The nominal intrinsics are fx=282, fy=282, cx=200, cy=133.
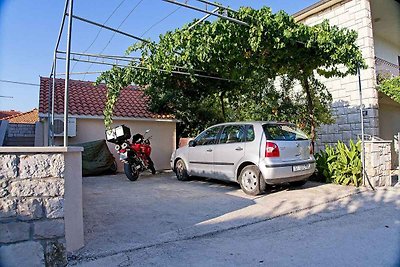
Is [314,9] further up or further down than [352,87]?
further up

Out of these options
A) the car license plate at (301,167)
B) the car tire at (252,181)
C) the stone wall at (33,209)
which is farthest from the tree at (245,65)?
the stone wall at (33,209)

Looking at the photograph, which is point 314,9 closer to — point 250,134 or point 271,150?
Result: point 250,134

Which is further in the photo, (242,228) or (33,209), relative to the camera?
(242,228)

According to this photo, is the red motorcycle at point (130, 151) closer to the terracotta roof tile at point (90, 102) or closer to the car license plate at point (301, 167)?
the terracotta roof tile at point (90, 102)

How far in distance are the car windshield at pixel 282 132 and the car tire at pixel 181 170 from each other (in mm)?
3085

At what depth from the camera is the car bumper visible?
18.7ft

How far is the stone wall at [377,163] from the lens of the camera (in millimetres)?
6625

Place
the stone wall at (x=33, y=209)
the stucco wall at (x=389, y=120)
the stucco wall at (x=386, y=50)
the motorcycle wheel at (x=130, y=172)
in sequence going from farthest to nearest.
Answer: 1. the stucco wall at (x=386, y=50)
2. the stucco wall at (x=389, y=120)
3. the motorcycle wheel at (x=130, y=172)
4. the stone wall at (x=33, y=209)

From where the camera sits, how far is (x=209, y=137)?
7504mm

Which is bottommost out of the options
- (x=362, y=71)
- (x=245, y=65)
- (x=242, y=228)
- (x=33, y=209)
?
(x=242, y=228)

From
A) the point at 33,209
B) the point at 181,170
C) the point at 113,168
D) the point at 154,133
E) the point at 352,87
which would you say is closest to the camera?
the point at 33,209

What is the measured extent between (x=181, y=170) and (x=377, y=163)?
5.08m

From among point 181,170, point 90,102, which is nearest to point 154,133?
point 90,102

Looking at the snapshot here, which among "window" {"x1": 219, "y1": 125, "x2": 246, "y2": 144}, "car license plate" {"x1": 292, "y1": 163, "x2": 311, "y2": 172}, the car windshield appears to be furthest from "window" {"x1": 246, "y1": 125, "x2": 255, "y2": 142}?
"car license plate" {"x1": 292, "y1": 163, "x2": 311, "y2": 172}
